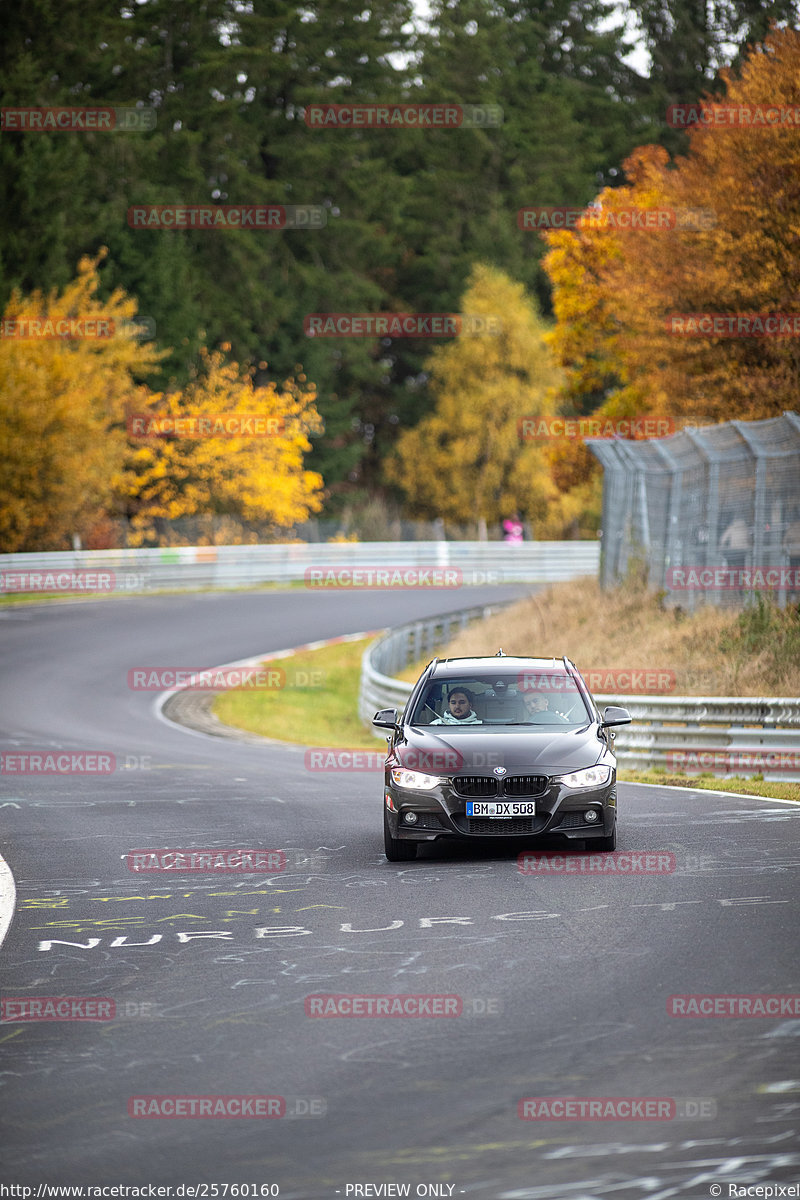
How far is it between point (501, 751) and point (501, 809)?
43 cm

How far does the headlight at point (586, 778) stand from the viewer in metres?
11.3

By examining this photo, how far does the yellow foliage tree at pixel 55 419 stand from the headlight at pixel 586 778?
38.7m

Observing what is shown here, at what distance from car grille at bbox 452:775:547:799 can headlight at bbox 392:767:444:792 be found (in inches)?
6.8

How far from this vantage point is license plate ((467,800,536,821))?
444 inches

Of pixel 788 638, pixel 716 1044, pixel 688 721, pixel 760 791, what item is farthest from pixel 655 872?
pixel 788 638

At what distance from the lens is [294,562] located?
5003 centimetres

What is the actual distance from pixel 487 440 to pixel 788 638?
53.8m

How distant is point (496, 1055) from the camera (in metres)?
6.26

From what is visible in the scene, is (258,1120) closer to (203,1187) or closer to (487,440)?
(203,1187)

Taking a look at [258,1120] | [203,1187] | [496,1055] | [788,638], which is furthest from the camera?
[788,638]
